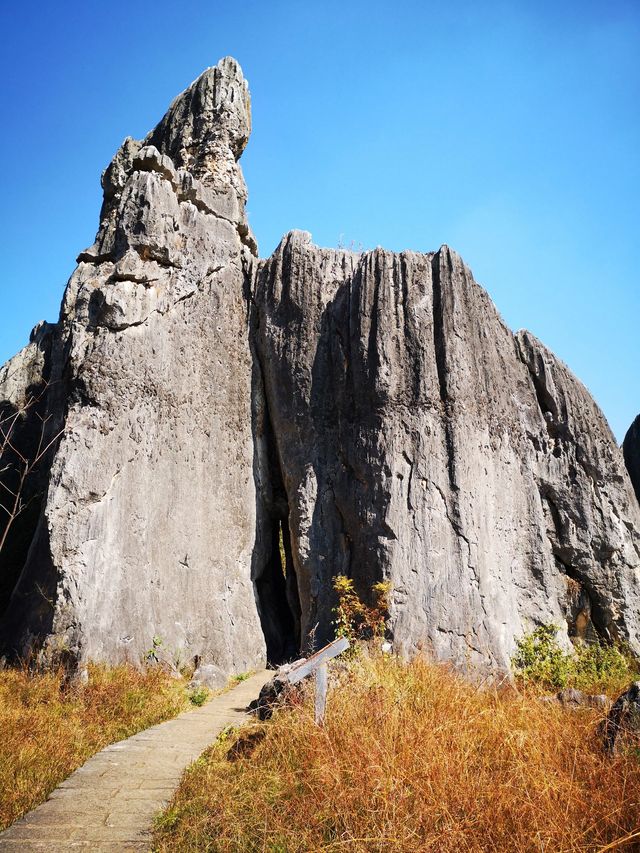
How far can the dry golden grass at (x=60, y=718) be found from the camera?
480cm

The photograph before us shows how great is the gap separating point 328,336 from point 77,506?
514cm

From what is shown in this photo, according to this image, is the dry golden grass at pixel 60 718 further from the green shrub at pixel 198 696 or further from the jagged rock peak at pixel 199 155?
the jagged rock peak at pixel 199 155

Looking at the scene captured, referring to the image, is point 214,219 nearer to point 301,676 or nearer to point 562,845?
point 301,676

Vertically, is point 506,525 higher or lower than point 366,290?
lower

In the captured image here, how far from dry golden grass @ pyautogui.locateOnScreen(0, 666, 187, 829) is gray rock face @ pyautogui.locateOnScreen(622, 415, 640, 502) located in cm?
1400

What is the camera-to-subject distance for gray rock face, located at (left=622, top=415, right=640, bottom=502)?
17519 millimetres

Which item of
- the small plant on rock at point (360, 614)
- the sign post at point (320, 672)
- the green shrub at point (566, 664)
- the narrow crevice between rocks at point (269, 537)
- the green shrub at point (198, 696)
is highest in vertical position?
the narrow crevice between rocks at point (269, 537)

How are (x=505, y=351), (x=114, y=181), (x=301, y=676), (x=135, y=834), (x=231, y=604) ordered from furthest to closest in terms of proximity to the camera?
(x=114, y=181) < (x=505, y=351) < (x=231, y=604) < (x=301, y=676) < (x=135, y=834)

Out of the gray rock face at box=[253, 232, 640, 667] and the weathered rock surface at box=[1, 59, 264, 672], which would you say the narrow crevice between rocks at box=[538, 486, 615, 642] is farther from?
the weathered rock surface at box=[1, 59, 264, 672]

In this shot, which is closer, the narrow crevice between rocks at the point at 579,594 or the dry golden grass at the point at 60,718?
the dry golden grass at the point at 60,718

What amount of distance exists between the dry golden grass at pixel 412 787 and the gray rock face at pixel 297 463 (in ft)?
13.3

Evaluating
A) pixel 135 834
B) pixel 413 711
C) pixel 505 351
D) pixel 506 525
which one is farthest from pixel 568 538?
pixel 135 834

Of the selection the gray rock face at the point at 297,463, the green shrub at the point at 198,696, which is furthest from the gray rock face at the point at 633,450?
the green shrub at the point at 198,696

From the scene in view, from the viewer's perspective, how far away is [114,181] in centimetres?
1531
